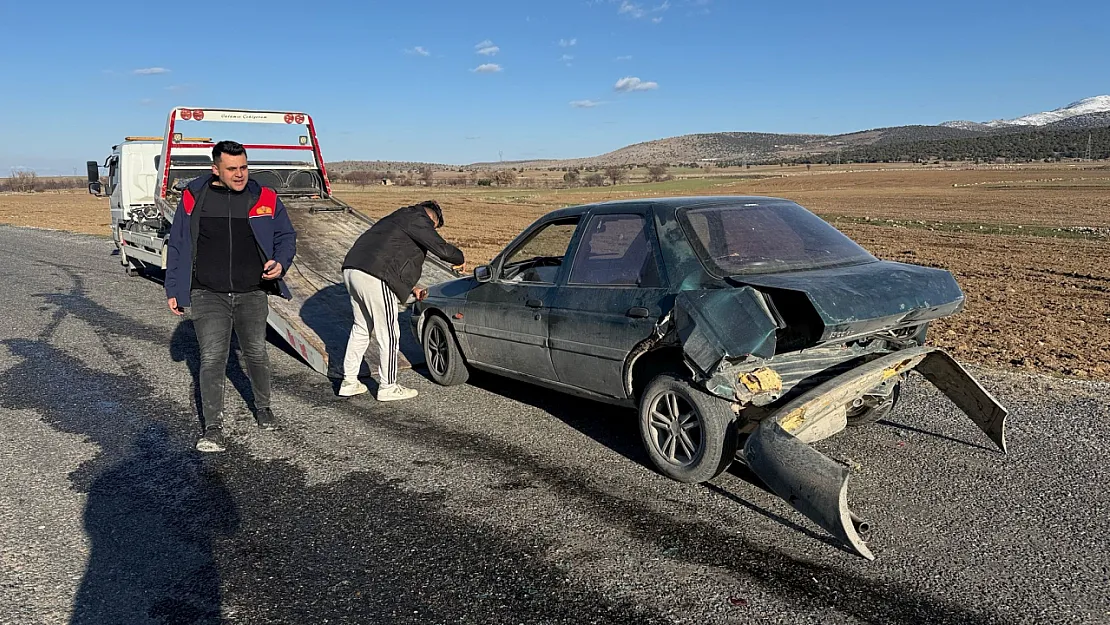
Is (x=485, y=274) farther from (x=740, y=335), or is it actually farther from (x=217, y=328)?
(x=740, y=335)

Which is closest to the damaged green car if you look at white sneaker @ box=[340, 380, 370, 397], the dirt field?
white sneaker @ box=[340, 380, 370, 397]

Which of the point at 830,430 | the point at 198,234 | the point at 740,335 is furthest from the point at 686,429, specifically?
the point at 198,234

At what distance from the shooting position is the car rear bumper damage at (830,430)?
3.61 meters

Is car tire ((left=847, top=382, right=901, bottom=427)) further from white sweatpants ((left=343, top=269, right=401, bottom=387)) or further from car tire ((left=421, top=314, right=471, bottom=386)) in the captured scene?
white sweatpants ((left=343, top=269, right=401, bottom=387))

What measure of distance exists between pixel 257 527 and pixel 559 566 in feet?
5.20

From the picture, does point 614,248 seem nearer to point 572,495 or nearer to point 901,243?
point 572,495

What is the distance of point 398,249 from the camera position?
6238 mm

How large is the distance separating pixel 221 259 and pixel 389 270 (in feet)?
4.39

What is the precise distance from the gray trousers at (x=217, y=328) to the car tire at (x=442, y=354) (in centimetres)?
164

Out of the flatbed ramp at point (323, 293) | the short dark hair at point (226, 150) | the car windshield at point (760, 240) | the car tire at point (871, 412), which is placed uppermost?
the short dark hair at point (226, 150)

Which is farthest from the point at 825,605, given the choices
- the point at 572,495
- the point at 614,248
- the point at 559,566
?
the point at 614,248

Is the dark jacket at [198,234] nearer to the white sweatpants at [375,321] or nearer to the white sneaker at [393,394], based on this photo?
the white sweatpants at [375,321]

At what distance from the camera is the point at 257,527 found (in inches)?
159

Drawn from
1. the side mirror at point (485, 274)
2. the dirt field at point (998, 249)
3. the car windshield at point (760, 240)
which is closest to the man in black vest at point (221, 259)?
the side mirror at point (485, 274)
